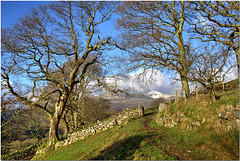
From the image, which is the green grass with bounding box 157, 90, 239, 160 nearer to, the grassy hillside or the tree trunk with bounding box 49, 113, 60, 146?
the grassy hillside

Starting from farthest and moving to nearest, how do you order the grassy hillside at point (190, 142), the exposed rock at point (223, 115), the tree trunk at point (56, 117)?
the tree trunk at point (56, 117) → the exposed rock at point (223, 115) → the grassy hillside at point (190, 142)

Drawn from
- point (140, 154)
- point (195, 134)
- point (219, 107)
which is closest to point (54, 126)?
point (140, 154)

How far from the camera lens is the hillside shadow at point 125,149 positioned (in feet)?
23.9

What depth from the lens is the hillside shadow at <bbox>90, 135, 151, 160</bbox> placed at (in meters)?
7.28

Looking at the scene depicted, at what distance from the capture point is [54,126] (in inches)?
578

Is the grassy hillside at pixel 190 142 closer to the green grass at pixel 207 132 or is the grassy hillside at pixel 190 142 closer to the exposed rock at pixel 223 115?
the green grass at pixel 207 132

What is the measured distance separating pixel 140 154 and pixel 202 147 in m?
2.54

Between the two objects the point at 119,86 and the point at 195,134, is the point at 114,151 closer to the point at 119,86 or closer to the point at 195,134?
the point at 195,134

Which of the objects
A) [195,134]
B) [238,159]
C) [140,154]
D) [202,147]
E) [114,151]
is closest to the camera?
[238,159]

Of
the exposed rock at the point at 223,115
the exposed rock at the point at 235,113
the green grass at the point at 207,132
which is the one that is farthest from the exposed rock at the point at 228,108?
the exposed rock at the point at 235,113

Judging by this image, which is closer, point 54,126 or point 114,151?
point 114,151

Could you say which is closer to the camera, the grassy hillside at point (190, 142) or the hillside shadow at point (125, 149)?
the grassy hillside at point (190, 142)

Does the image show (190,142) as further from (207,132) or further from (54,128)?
(54,128)

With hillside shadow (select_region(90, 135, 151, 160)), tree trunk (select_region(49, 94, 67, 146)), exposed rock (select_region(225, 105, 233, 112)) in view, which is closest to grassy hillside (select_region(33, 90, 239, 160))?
hillside shadow (select_region(90, 135, 151, 160))
